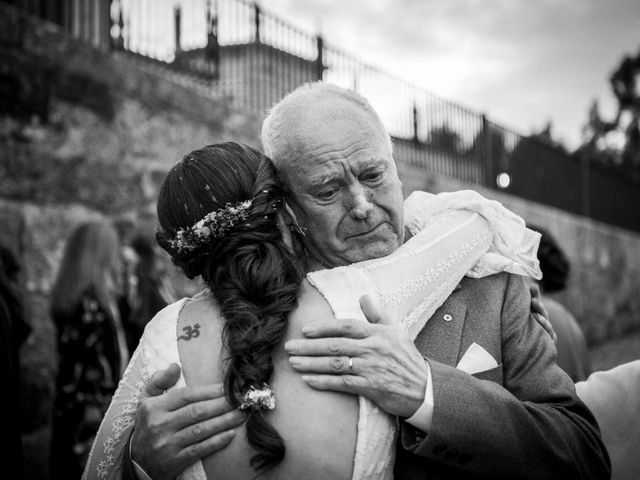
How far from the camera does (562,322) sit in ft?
13.3

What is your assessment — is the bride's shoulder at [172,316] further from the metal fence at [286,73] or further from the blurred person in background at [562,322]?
the blurred person in background at [562,322]

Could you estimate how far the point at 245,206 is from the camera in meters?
2.01

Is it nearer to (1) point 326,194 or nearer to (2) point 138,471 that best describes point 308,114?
(1) point 326,194

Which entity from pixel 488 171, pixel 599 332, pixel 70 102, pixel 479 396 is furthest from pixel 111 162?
pixel 599 332

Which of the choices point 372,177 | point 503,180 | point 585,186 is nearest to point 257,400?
point 372,177

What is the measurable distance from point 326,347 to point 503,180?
476 inches

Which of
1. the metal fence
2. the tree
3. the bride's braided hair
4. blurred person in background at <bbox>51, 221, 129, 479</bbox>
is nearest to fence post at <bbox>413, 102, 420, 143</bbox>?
the metal fence

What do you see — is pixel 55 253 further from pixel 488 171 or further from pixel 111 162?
pixel 488 171

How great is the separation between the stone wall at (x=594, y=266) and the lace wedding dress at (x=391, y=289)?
29.0 feet

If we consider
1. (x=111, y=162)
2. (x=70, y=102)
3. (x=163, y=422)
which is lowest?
(x=163, y=422)

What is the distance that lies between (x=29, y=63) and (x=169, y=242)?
3533 millimetres

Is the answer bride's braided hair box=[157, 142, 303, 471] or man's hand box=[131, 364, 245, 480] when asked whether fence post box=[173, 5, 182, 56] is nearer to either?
bride's braided hair box=[157, 142, 303, 471]

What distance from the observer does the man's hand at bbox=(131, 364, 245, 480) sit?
1751 mm

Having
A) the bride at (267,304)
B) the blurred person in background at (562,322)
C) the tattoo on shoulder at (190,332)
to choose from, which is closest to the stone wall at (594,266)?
the blurred person in background at (562,322)
